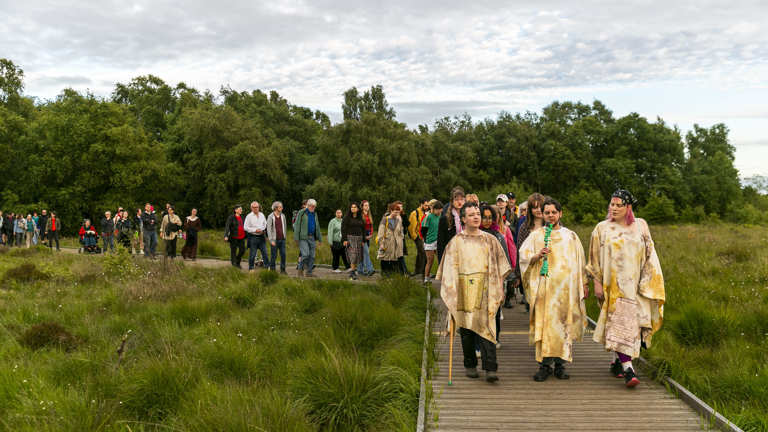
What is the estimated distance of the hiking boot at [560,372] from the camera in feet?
20.9

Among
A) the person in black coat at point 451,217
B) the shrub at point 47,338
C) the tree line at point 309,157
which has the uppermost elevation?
the tree line at point 309,157

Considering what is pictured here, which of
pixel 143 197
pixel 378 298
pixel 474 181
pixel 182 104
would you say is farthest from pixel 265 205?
pixel 378 298

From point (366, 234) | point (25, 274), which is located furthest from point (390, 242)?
point (25, 274)

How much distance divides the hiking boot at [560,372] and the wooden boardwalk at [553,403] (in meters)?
0.07

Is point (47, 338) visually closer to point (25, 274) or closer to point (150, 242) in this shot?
point (25, 274)

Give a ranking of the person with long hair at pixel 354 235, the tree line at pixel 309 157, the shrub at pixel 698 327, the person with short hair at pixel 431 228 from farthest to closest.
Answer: the tree line at pixel 309 157 < the person with long hair at pixel 354 235 < the person with short hair at pixel 431 228 < the shrub at pixel 698 327

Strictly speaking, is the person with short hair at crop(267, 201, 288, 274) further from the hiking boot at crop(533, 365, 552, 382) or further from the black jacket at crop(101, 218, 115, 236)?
the black jacket at crop(101, 218, 115, 236)

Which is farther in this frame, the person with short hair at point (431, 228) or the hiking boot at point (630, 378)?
the person with short hair at point (431, 228)

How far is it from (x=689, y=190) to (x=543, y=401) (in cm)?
6459

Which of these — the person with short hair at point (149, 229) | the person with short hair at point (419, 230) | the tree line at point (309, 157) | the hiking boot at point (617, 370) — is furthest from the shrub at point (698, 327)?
the tree line at point (309, 157)

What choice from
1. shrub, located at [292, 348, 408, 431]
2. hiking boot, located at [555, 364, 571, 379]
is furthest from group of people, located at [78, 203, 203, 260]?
hiking boot, located at [555, 364, 571, 379]

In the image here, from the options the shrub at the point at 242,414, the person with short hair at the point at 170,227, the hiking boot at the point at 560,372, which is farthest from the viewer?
the person with short hair at the point at 170,227

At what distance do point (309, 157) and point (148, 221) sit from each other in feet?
129

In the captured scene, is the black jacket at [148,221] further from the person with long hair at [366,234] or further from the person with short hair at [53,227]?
the person with short hair at [53,227]
